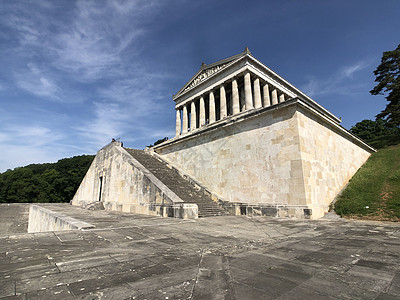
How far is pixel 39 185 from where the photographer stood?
53469 millimetres

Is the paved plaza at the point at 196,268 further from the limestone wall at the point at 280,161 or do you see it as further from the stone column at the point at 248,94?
the stone column at the point at 248,94

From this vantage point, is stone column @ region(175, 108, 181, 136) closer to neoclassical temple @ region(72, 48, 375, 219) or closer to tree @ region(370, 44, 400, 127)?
neoclassical temple @ region(72, 48, 375, 219)

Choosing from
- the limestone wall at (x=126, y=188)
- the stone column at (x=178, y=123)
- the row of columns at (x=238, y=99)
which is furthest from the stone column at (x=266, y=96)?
the limestone wall at (x=126, y=188)

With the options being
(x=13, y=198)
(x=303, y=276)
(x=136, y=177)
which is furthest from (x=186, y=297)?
(x=13, y=198)

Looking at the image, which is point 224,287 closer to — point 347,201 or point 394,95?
point 347,201

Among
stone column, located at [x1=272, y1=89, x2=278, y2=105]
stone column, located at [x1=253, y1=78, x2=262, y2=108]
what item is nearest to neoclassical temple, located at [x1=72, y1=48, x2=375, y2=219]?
stone column, located at [x1=253, y1=78, x2=262, y2=108]

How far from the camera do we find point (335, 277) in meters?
2.87

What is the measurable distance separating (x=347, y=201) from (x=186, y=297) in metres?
12.7

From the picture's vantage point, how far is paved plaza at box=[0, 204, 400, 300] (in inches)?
94.0

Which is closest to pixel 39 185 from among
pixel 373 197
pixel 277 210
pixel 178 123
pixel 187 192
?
pixel 178 123

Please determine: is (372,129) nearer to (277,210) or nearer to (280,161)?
(280,161)

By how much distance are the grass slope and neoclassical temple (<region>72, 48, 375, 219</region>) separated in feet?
2.90

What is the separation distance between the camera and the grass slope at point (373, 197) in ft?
32.6

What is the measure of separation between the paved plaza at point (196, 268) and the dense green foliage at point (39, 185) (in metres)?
59.2
